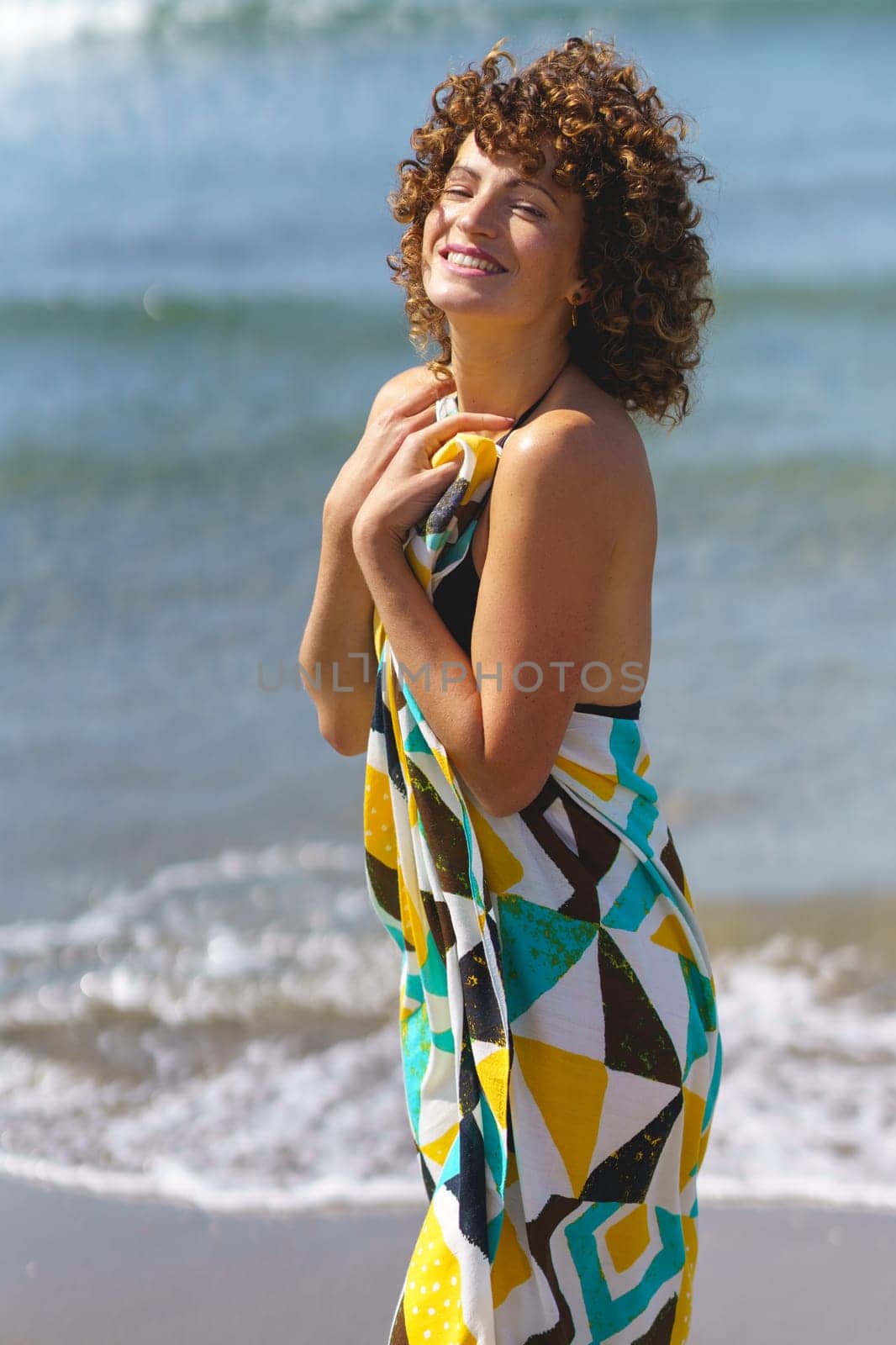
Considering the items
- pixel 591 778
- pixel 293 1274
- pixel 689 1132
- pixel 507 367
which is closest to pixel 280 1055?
pixel 293 1274

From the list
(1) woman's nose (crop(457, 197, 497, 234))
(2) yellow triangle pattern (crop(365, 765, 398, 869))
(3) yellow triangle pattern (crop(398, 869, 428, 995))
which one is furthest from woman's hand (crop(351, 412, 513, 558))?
(3) yellow triangle pattern (crop(398, 869, 428, 995))

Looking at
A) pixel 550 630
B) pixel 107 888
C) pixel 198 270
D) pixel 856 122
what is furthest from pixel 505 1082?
pixel 856 122

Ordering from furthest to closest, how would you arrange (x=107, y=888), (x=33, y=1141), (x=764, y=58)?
(x=764, y=58), (x=107, y=888), (x=33, y=1141)

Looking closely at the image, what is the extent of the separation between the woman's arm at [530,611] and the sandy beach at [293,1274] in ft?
4.59

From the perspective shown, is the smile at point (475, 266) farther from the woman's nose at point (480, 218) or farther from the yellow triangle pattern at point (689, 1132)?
the yellow triangle pattern at point (689, 1132)

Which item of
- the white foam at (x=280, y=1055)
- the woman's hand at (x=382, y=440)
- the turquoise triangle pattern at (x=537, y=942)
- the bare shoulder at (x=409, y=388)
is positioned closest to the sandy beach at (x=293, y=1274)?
the white foam at (x=280, y=1055)

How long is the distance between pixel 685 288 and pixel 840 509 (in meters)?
5.03

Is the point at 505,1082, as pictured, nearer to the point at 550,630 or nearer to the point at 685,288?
the point at 550,630

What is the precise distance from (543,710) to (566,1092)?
0.50 m

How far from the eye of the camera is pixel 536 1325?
187 centimetres

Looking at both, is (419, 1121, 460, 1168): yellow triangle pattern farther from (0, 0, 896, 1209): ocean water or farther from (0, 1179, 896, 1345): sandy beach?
(0, 0, 896, 1209): ocean water

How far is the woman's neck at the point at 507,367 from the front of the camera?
1.90 metres

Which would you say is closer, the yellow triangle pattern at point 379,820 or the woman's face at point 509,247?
the woman's face at point 509,247

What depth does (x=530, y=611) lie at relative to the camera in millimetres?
1753
